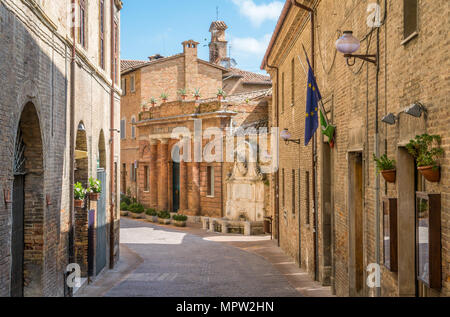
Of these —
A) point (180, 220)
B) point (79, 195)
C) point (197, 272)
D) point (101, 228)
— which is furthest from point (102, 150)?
point (180, 220)

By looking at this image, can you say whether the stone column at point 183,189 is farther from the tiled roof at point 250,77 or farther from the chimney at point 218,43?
the chimney at point 218,43

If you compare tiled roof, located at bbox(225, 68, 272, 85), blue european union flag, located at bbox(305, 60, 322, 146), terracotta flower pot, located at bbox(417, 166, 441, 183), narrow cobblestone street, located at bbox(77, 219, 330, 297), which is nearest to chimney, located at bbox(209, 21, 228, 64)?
tiled roof, located at bbox(225, 68, 272, 85)

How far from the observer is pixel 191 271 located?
50.6 feet

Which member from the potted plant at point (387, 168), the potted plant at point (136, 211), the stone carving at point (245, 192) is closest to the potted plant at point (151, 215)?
the potted plant at point (136, 211)

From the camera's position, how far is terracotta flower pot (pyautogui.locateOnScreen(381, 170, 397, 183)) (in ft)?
22.9

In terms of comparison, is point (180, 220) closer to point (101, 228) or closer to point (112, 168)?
point (112, 168)

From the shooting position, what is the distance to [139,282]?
13.8 metres

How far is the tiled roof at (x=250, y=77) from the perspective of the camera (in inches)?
1627

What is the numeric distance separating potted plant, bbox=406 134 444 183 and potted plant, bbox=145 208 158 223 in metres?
26.8

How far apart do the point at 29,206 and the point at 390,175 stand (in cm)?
612

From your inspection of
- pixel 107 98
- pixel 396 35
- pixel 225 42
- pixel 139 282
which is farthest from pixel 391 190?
pixel 225 42

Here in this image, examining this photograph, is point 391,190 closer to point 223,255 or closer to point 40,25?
point 40,25

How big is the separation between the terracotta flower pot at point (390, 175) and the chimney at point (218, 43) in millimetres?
43266

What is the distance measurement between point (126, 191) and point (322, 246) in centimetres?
2971
